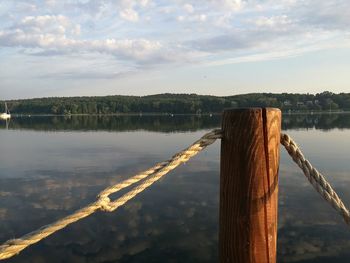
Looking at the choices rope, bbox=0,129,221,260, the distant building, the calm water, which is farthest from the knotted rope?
the distant building

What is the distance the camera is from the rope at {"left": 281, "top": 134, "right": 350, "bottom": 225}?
2.46 m

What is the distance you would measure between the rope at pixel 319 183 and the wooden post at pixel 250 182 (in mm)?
228

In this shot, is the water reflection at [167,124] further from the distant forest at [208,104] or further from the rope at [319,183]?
the rope at [319,183]

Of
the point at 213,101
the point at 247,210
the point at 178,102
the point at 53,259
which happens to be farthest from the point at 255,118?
the point at 178,102

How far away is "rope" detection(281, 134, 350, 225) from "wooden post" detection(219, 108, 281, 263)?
228mm

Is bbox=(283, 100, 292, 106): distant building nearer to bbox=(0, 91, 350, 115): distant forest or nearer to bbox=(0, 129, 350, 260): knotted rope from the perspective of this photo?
bbox=(0, 91, 350, 115): distant forest

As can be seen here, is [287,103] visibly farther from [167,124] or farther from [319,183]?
[319,183]

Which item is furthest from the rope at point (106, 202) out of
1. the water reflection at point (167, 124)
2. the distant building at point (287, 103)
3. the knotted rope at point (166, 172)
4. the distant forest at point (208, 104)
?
the distant building at point (287, 103)

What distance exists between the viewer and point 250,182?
2.28m

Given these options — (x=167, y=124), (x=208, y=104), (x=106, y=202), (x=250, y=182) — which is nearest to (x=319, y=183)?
(x=250, y=182)

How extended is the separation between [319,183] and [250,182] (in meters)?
0.51

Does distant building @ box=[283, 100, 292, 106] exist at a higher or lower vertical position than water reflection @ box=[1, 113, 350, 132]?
higher

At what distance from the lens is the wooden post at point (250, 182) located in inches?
88.7

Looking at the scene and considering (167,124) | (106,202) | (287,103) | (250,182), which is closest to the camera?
(250,182)
